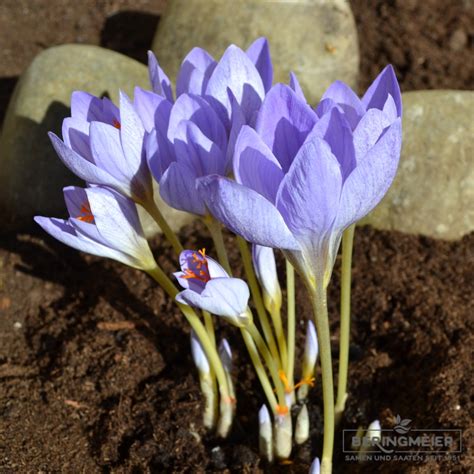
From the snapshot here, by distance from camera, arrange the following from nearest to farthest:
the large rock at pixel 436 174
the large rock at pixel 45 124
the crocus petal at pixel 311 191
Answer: the crocus petal at pixel 311 191 < the large rock at pixel 436 174 < the large rock at pixel 45 124

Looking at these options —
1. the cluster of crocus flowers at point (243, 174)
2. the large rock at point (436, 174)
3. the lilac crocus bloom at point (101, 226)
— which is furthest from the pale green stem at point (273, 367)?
the large rock at point (436, 174)

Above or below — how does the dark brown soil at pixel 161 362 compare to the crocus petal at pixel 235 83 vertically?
below

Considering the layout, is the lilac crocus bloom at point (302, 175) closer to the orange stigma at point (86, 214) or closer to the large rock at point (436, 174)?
the orange stigma at point (86, 214)

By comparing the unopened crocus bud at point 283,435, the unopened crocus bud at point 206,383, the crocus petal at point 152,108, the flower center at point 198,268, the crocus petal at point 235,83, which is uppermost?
the crocus petal at point 235,83

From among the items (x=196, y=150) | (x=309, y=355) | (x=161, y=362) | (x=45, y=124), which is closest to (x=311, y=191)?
(x=196, y=150)

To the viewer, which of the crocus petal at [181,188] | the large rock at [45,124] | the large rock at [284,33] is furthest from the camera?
the large rock at [284,33]

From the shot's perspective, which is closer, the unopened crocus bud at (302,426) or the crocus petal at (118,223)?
the crocus petal at (118,223)

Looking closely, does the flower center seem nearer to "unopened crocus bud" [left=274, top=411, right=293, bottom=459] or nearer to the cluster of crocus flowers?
the cluster of crocus flowers
